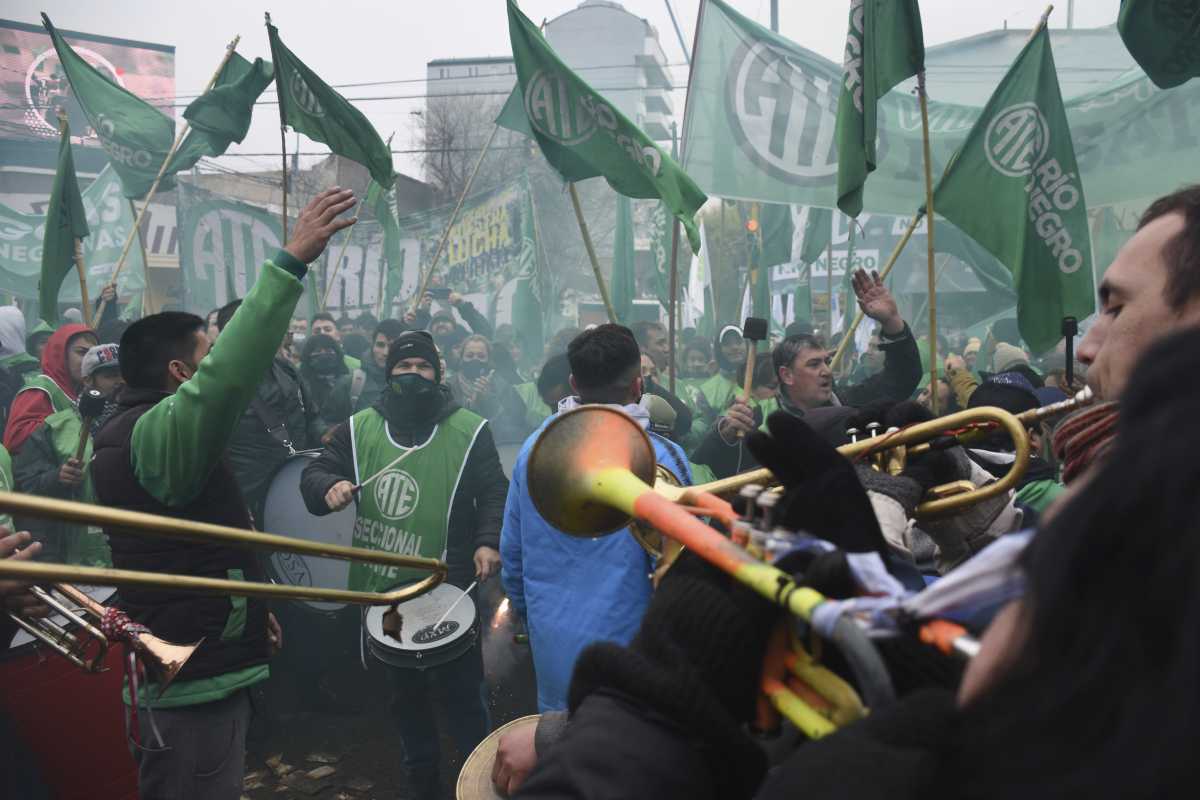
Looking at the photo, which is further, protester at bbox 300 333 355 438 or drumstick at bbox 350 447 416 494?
protester at bbox 300 333 355 438

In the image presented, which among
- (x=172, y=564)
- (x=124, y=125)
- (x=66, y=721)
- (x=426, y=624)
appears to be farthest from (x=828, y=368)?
(x=124, y=125)

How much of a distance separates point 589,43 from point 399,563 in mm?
76589

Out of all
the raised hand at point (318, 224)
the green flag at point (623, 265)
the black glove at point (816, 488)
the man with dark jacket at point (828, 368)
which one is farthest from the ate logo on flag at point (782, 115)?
the black glove at point (816, 488)

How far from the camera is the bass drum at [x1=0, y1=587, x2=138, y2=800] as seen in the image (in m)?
3.48

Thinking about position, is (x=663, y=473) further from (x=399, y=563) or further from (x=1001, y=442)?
(x=1001, y=442)

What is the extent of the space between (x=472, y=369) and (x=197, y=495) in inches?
264

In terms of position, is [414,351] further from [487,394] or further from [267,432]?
[487,394]

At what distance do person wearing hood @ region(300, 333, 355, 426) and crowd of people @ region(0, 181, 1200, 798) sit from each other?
29mm

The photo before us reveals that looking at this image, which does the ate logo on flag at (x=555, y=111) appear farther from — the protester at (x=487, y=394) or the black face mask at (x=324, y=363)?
the protester at (x=487, y=394)

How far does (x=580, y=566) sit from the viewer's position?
3.11 metres

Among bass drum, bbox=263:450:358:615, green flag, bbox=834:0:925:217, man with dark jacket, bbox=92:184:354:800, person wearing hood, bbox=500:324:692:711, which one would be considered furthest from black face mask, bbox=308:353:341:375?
green flag, bbox=834:0:925:217

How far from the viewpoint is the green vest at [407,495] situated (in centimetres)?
479

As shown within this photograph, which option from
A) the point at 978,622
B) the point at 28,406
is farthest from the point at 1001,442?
the point at 28,406

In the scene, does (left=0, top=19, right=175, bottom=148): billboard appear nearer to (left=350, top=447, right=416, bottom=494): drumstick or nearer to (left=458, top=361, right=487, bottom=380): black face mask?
(left=458, top=361, right=487, bottom=380): black face mask
